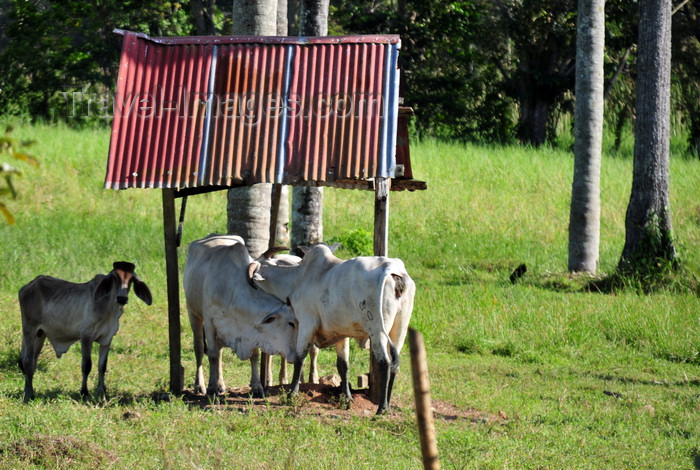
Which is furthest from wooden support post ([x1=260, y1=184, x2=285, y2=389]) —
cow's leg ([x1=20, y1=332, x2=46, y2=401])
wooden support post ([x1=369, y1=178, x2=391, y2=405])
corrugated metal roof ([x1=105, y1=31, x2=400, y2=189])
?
cow's leg ([x1=20, y1=332, x2=46, y2=401])

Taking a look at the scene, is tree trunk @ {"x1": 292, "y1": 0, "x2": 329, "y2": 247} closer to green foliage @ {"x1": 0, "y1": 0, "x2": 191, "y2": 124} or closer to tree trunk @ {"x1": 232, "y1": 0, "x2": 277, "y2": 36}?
tree trunk @ {"x1": 232, "y1": 0, "x2": 277, "y2": 36}

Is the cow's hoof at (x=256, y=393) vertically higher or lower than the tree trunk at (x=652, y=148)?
lower

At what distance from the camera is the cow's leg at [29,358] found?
7.29 m

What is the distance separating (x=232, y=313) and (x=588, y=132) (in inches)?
317

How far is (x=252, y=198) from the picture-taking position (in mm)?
10047

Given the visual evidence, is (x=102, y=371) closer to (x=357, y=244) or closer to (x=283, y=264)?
(x=283, y=264)

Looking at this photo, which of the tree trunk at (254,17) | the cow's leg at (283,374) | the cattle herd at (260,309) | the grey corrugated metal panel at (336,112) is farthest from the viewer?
the tree trunk at (254,17)

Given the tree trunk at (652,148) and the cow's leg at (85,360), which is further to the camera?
the tree trunk at (652,148)

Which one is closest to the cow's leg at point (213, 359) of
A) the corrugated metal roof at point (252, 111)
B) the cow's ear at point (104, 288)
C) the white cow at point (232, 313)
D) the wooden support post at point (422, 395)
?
the white cow at point (232, 313)

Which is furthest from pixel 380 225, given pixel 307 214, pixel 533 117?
pixel 533 117

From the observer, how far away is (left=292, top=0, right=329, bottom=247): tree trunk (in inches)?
421

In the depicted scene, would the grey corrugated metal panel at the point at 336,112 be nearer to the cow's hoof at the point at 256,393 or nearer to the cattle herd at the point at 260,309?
the cattle herd at the point at 260,309

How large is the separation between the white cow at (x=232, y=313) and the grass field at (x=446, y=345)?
1.89ft

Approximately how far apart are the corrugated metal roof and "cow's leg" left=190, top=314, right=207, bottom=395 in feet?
5.10
